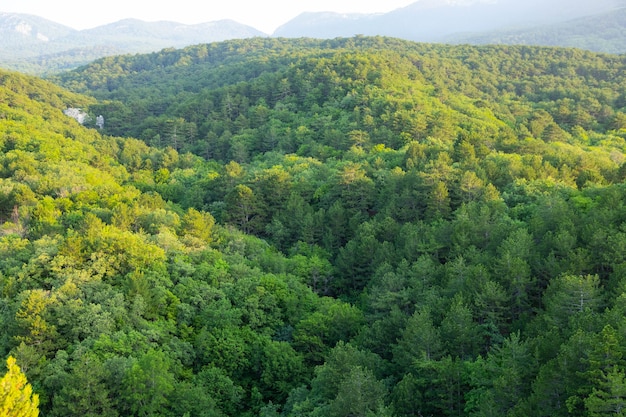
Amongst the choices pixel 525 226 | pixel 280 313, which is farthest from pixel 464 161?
pixel 280 313

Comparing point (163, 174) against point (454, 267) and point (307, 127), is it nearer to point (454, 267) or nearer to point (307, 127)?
A: point (307, 127)

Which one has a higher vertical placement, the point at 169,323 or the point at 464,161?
the point at 464,161

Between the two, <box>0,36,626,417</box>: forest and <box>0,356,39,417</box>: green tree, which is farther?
<box>0,36,626,417</box>: forest

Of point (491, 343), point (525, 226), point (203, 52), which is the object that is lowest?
point (491, 343)

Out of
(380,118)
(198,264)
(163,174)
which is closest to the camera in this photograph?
(198,264)

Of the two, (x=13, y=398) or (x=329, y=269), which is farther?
(x=329, y=269)

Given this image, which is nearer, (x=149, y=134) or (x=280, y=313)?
(x=280, y=313)

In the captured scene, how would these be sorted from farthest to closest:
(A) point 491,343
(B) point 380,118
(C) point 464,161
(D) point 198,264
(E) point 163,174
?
(B) point 380,118 < (E) point 163,174 < (C) point 464,161 < (D) point 198,264 < (A) point 491,343

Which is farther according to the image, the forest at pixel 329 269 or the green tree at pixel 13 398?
the forest at pixel 329 269
